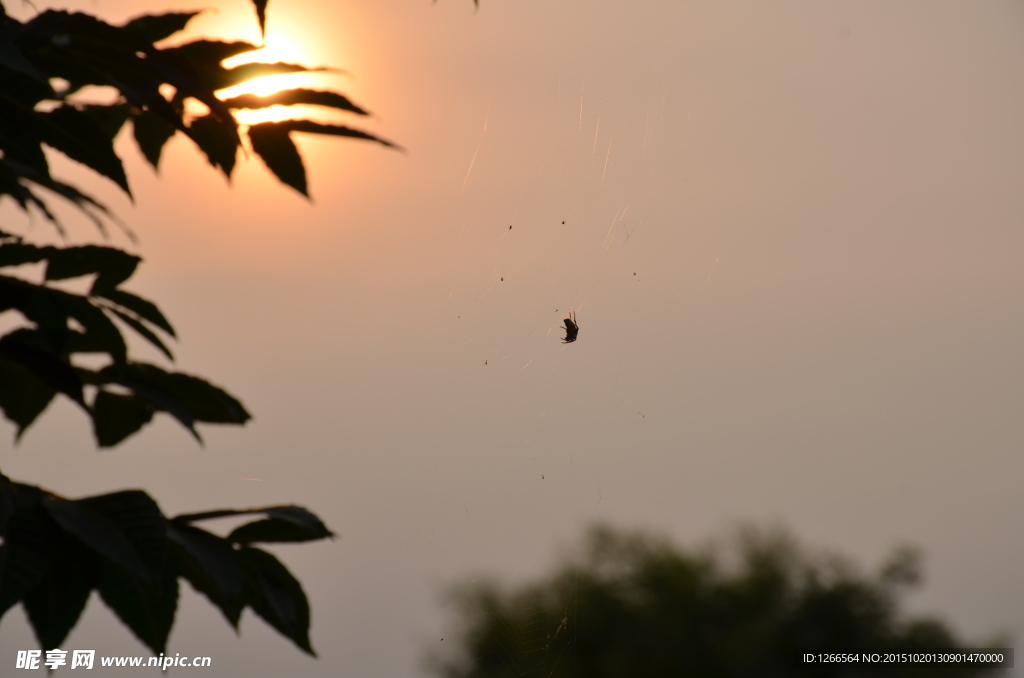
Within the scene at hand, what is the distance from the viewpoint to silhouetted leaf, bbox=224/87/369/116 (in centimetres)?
183

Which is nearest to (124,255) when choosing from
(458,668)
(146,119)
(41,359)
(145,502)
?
(41,359)

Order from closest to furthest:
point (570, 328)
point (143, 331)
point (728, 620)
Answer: point (143, 331)
point (570, 328)
point (728, 620)

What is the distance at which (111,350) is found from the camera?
183 cm

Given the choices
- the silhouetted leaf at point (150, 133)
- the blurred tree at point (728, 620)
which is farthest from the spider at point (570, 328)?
the blurred tree at point (728, 620)

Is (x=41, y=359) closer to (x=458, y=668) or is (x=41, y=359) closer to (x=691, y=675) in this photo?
(x=458, y=668)

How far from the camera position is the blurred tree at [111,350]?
4.86ft

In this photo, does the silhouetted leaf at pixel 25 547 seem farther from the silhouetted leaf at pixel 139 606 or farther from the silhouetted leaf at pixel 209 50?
the silhouetted leaf at pixel 209 50

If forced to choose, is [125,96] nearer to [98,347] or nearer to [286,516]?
[98,347]

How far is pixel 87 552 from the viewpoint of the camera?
5.03 ft

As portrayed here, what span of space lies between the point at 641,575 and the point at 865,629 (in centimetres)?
856

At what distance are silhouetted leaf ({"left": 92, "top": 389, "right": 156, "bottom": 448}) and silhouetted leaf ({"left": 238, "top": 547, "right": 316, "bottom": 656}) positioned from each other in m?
0.39

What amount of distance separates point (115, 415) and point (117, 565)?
46 cm

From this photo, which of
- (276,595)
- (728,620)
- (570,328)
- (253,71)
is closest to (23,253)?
(253,71)

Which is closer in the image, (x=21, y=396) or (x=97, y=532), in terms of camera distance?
(x=97, y=532)
